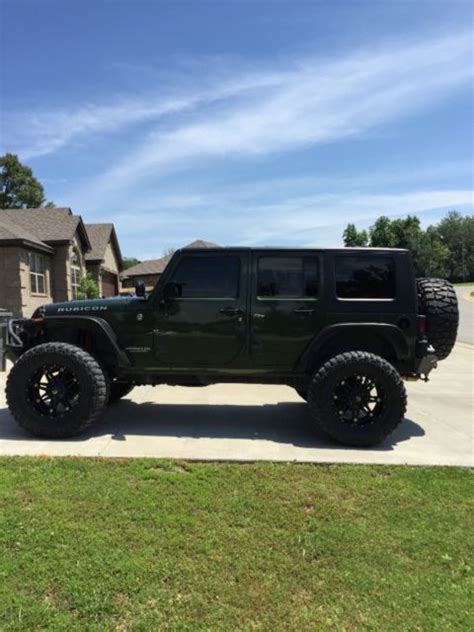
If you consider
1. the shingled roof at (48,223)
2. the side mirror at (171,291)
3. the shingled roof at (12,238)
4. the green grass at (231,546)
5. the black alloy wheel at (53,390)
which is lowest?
the green grass at (231,546)

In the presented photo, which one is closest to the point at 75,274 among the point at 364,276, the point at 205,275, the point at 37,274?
the point at 37,274

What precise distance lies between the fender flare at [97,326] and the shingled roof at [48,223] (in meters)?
20.0

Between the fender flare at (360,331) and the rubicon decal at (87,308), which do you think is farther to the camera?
the rubicon decal at (87,308)

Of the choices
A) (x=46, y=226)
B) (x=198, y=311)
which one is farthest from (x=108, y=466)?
(x=46, y=226)

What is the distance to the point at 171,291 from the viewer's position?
5254mm

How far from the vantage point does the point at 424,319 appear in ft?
17.2

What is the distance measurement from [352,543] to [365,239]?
98843mm

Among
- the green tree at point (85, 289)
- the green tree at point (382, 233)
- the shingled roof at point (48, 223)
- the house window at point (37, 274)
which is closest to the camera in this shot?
the house window at point (37, 274)

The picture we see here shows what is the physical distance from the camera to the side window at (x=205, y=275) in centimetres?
527

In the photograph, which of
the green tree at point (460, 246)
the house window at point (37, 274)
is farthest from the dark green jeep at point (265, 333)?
the green tree at point (460, 246)

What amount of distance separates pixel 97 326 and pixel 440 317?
3614 millimetres

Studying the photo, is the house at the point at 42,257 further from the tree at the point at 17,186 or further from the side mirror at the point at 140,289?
the tree at the point at 17,186

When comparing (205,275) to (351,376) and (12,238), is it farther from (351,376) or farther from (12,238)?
(12,238)

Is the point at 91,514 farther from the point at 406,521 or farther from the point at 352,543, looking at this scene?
the point at 406,521
